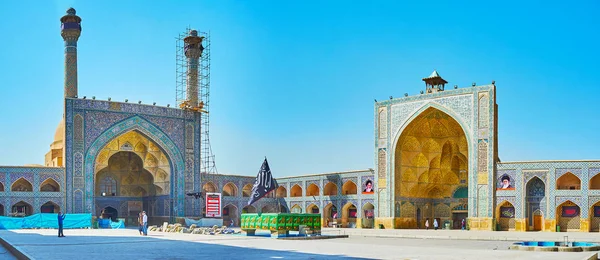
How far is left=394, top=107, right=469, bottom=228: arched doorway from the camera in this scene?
110 feet

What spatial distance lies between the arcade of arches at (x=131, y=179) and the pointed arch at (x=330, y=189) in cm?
865

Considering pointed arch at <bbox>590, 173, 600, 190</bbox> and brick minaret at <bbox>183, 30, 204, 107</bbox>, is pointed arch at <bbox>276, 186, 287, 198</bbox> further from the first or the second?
pointed arch at <bbox>590, 173, 600, 190</bbox>

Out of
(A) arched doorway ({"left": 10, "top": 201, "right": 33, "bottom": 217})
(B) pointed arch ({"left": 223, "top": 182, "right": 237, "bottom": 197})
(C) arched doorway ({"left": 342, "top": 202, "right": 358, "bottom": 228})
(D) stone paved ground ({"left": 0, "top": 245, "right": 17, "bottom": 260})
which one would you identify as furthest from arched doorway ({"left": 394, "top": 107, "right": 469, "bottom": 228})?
(D) stone paved ground ({"left": 0, "top": 245, "right": 17, "bottom": 260})

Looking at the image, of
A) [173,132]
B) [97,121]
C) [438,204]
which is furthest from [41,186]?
[438,204]

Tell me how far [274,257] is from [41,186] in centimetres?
2592

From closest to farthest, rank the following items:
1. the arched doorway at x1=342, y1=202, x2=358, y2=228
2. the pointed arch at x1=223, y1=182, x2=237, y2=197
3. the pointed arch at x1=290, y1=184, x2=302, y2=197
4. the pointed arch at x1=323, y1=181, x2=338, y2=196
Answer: the arched doorway at x1=342, y1=202, x2=358, y2=228 < the pointed arch at x1=323, y1=181, x2=338, y2=196 < the pointed arch at x1=223, y1=182, x2=237, y2=197 < the pointed arch at x1=290, y1=184, x2=302, y2=197

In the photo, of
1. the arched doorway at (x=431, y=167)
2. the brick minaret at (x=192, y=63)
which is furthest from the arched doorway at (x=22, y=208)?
the arched doorway at (x=431, y=167)

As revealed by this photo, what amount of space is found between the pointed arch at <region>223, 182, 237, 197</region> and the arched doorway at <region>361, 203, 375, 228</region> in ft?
28.9

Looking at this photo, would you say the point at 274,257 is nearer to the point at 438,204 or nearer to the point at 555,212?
the point at 555,212

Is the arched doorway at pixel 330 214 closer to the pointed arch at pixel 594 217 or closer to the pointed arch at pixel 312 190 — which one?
the pointed arch at pixel 312 190

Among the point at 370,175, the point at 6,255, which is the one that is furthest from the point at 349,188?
the point at 6,255

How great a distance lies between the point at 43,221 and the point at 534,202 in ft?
68.7

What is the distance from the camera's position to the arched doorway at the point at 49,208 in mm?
33469

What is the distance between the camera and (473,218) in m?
30.1
